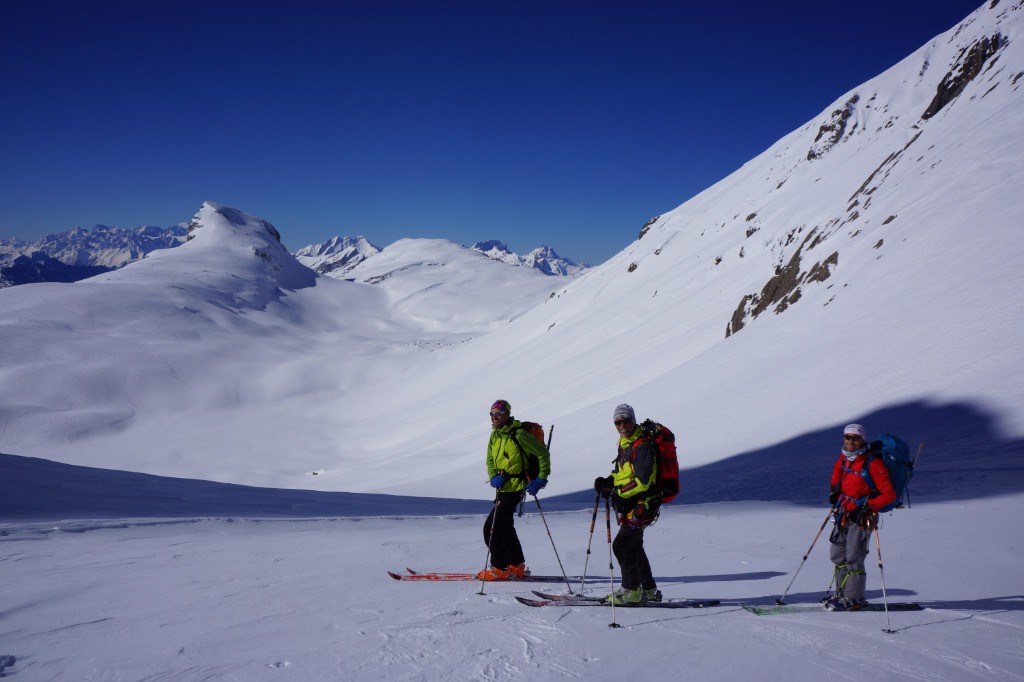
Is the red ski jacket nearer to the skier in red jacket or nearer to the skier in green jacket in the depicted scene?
the skier in red jacket

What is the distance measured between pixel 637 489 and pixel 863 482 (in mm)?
2247

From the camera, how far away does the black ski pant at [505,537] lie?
25.1 ft

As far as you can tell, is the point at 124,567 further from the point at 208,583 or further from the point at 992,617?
the point at 992,617

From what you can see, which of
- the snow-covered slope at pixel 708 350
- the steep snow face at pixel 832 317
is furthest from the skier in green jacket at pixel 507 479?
the steep snow face at pixel 832 317

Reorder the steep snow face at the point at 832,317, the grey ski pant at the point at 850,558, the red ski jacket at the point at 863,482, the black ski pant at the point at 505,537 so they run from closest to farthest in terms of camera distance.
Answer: the red ski jacket at the point at 863,482 → the grey ski pant at the point at 850,558 → the black ski pant at the point at 505,537 → the steep snow face at the point at 832,317

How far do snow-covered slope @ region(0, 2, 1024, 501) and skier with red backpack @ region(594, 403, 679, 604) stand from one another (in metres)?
8.92

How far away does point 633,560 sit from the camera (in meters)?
6.53

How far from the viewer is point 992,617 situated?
19.5 ft

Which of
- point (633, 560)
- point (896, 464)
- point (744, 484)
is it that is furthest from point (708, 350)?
point (633, 560)

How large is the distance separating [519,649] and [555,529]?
6.10m

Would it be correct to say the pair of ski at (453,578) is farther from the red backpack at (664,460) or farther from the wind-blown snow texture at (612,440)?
the red backpack at (664,460)

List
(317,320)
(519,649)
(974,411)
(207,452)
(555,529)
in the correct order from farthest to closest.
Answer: (317,320) < (207,452) < (974,411) < (555,529) < (519,649)

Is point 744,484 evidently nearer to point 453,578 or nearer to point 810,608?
point 810,608

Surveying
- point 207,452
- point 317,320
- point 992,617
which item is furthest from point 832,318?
point 317,320
